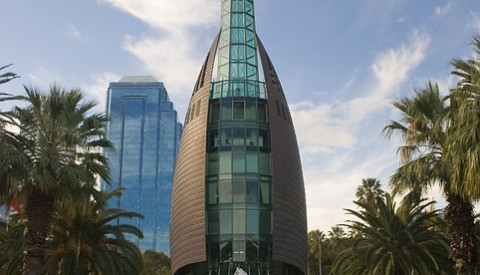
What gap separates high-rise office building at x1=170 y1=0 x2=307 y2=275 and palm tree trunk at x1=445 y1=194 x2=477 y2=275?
20636 millimetres

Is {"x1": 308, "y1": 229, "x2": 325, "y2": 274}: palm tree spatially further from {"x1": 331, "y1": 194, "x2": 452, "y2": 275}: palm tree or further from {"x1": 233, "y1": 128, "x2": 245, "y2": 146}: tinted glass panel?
{"x1": 331, "y1": 194, "x2": 452, "y2": 275}: palm tree

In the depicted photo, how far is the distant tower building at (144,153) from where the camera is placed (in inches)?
7293

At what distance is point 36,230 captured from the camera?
842 inches

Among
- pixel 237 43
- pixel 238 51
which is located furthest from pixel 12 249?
pixel 237 43

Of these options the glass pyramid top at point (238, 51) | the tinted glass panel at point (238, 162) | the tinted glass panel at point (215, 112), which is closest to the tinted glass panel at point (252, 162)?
the tinted glass panel at point (238, 162)

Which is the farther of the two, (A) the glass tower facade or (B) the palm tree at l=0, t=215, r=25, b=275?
(A) the glass tower facade

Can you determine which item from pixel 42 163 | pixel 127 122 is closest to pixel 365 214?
pixel 42 163

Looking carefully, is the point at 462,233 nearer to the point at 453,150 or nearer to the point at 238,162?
the point at 453,150

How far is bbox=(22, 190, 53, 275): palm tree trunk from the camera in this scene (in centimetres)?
2108

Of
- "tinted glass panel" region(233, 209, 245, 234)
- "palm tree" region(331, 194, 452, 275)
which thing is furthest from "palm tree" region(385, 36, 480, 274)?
"tinted glass panel" region(233, 209, 245, 234)

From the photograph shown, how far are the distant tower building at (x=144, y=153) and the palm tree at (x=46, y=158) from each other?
532ft

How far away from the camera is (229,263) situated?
42375 mm

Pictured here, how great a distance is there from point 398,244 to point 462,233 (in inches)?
339

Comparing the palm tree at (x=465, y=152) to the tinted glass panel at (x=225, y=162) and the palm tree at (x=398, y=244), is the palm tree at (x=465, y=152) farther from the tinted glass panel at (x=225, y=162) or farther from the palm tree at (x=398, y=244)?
the tinted glass panel at (x=225, y=162)
